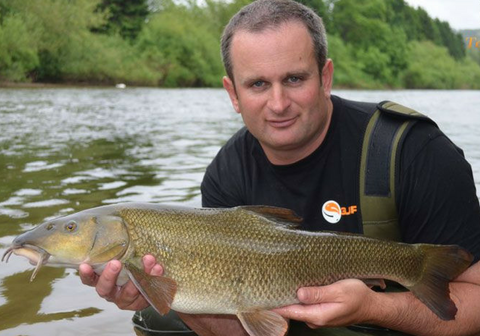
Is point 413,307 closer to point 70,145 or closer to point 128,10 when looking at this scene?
point 70,145

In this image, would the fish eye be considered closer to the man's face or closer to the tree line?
the man's face

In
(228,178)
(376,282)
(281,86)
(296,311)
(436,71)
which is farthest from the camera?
(436,71)

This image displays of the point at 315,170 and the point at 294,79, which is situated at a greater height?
the point at 294,79

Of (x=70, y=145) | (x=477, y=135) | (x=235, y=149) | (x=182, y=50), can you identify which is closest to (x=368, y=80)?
(x=182, y=50)

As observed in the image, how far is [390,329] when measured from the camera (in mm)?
3482

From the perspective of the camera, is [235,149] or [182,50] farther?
[182,50]

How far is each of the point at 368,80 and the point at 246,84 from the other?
75.2 meters

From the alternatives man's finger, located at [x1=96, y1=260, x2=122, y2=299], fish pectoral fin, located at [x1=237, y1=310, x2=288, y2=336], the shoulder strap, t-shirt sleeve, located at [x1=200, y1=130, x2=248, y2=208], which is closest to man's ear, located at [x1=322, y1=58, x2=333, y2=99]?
the shoulder strap

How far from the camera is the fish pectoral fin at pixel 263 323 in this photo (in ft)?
9.82

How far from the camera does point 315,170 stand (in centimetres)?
Answer: 353

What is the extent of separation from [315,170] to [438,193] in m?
0.67

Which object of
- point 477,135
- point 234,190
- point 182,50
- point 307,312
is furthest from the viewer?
point 182,50

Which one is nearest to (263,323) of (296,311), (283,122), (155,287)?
(296,311)

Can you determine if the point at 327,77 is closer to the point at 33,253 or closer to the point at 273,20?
the point at 273,20
